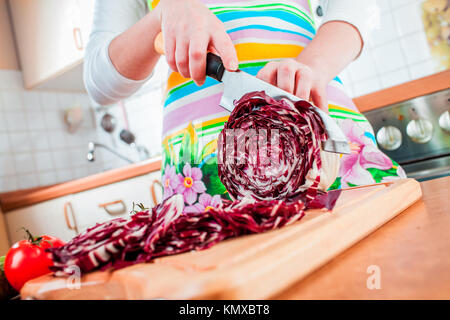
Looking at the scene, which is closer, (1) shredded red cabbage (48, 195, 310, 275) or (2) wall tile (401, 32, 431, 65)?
(1) shredded red cabbage (48, 195, 310, 275)

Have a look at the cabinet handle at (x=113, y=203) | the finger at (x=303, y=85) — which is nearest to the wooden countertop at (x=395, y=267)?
the finger at (x=303, y=85)

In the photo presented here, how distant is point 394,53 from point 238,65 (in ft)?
4.31

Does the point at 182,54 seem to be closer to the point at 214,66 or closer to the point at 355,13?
the point at 214,66

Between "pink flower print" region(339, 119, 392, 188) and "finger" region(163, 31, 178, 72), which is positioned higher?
"finger" region(163, 31, 178, 72)

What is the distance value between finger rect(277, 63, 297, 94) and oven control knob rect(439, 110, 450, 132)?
0.90 metres

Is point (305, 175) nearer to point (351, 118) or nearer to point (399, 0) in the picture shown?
point (351, 118)

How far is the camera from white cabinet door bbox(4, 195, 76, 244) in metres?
1.93

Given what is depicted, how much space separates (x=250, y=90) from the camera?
0.53 m

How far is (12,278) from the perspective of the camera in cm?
46

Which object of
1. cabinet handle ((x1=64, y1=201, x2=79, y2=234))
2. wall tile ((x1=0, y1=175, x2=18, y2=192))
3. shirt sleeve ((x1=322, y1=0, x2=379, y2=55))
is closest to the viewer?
shirt sleeve ((x1=322, y1=0, x2=379, y2=55))

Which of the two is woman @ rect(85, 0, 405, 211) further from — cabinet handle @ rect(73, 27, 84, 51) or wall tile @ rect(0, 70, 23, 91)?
wall tile @ rect(0, 70, 23, 91)

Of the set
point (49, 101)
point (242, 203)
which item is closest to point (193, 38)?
point (242, 203)

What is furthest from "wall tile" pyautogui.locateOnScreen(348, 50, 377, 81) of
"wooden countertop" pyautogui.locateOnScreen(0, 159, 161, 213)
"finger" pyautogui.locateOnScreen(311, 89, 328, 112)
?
"finger" pyautogui.locateOnScreen(311, 89, 328, 112)

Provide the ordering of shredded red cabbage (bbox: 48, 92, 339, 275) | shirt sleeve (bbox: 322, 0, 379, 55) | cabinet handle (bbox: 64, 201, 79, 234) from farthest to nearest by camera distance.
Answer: cabinet handle (bbox: 64, 201, 79, 234) → shirt sleeve (bbox: 322, 0, 379, 55) → shredded red cabbage (bbox: 48, 92, 339, 275)
